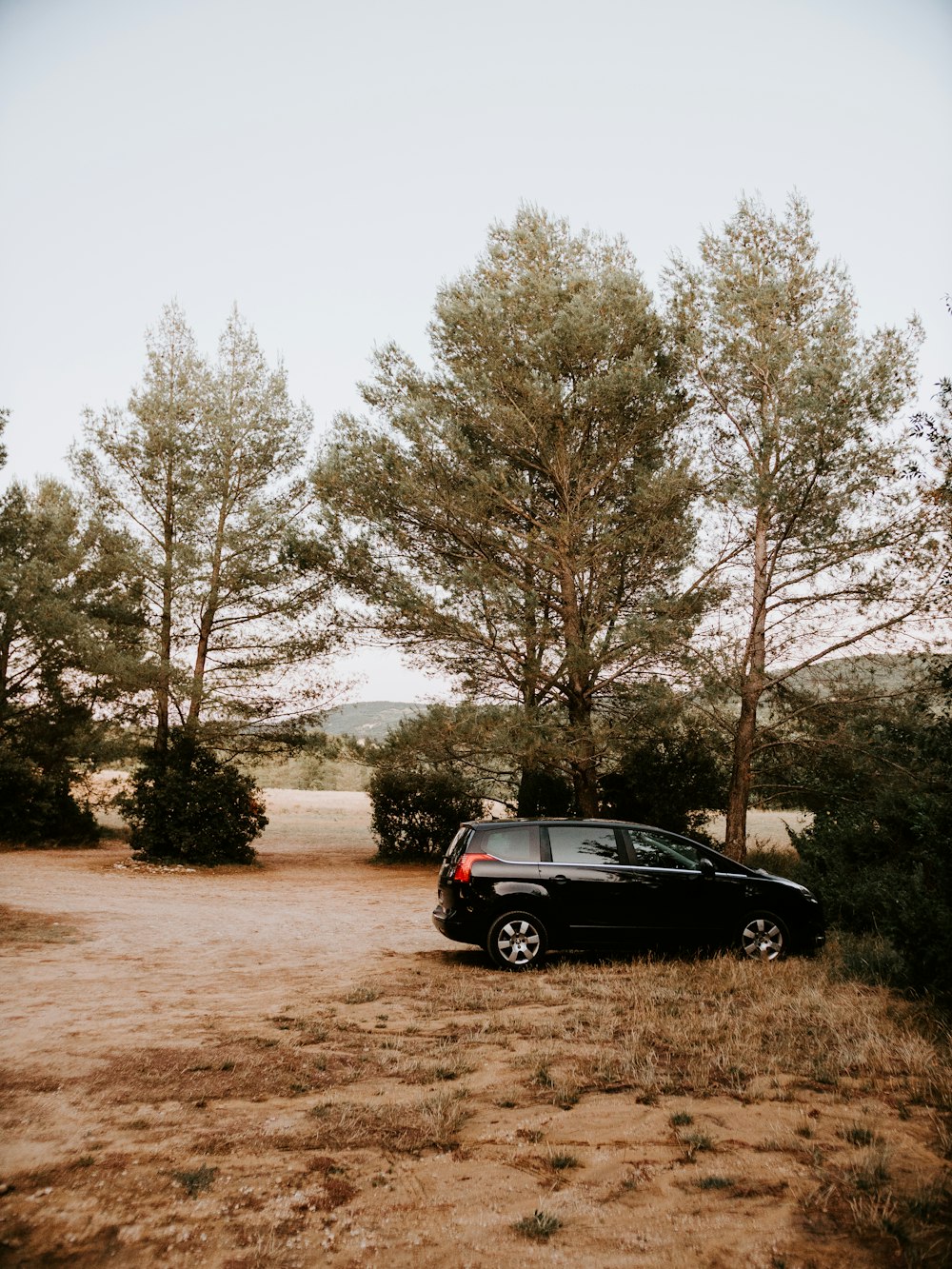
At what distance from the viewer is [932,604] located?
45.5 feet

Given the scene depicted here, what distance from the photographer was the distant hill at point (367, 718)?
59.4ft

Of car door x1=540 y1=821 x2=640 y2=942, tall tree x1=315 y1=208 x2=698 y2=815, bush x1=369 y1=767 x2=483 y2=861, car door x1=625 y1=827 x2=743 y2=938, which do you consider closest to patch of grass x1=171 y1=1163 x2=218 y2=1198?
car door x1=540 y1=821 x2=640 y2=942

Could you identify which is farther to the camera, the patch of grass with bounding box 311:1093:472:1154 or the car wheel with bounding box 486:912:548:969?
the car wheel with bounding box 486:912:548:969

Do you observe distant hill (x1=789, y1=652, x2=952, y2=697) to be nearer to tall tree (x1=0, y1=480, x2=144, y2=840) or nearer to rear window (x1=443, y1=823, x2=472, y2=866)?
rear window (x1=443, y1=823, x2=472, y2=866)

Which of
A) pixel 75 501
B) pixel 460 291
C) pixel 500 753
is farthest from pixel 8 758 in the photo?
pixel 460 291

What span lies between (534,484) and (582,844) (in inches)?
415

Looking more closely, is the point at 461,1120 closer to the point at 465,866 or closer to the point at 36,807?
the point at 465,866

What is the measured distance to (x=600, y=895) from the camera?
881 cm

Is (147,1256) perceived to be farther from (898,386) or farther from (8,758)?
(8,758)

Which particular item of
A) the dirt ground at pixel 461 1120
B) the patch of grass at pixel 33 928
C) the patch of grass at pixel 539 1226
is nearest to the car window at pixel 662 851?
the dirt ground at pixel 461 1120

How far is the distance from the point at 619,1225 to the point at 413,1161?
1.11 metres

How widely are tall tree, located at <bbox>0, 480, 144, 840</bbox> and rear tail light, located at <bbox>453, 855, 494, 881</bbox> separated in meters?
14.2

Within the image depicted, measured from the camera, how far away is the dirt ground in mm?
3316

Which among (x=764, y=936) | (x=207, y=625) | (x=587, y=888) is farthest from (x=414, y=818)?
(x=764, y=936)
